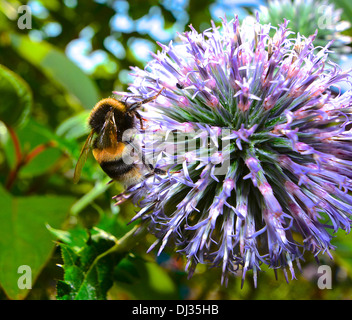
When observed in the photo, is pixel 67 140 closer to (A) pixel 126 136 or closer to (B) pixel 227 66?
(A) pixel 126 136

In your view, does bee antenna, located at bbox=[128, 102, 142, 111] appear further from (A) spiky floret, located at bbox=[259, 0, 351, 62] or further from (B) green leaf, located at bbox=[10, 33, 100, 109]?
(A) spiky floret, located at bbox=[259, 0, 351, 62]

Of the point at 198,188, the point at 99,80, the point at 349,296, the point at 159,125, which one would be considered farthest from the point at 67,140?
the point at 349,296

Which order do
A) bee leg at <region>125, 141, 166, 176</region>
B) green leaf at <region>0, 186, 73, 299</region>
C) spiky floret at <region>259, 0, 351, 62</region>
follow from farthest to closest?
spiky floret at <region>259, 0, 351, 62</region> → green leaf at <region>0, 186, 73, 299</region> → bee leg at <region>125, 141, 166, 176</region>

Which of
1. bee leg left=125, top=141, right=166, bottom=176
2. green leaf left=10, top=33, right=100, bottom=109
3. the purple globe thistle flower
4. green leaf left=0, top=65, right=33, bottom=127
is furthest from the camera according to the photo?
green leaf left=10, top=33, right=100, bottom=109

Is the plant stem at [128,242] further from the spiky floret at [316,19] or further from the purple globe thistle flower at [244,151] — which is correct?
the spiky floret at [316,19]

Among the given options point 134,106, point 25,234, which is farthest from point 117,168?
point 25,234

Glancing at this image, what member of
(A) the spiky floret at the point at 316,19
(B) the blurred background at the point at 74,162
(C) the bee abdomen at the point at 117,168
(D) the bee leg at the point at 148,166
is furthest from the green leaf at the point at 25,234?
(A) the spiky floret at the point at 316,19

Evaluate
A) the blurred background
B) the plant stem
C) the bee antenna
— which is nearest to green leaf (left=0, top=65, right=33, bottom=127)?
the blurred background
